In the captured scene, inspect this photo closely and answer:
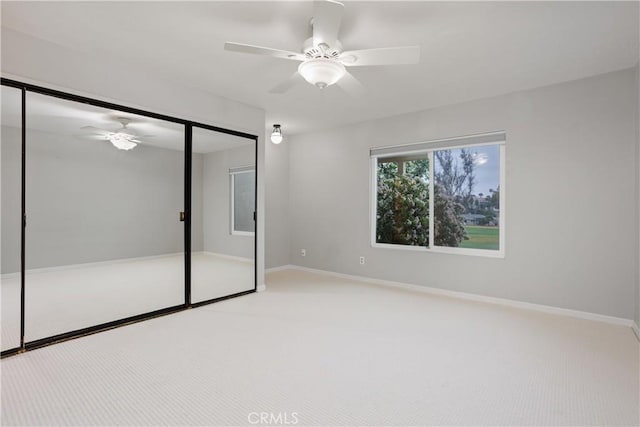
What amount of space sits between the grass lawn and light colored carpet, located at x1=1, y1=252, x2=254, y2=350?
3.01 meters

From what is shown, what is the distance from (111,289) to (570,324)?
457 centimetres

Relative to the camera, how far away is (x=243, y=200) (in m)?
4.28

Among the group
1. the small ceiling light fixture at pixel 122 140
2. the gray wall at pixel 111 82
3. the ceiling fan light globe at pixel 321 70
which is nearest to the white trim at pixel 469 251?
the ceiling fan light globe at pixel 321 70

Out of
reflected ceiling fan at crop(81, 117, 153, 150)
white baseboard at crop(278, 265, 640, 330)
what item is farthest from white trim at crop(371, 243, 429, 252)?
reflected ceiling fan at crop(81, 117, 153, 150)

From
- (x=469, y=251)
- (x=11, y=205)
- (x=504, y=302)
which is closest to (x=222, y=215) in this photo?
(x=11, y=205)

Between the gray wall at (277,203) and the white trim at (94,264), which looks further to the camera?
the gray wall at (277,203)

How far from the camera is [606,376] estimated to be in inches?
87.5

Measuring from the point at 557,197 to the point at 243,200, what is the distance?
364 cm

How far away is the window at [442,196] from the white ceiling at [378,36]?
90cm

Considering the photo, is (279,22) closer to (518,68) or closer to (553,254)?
(518,68)

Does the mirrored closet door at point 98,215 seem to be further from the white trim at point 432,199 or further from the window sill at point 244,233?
the white trim at point 432,199

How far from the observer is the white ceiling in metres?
2.23

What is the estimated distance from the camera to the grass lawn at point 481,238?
402cm

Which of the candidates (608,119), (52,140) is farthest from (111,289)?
(608,119)
